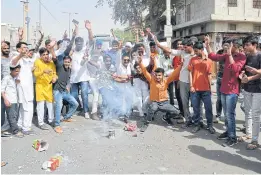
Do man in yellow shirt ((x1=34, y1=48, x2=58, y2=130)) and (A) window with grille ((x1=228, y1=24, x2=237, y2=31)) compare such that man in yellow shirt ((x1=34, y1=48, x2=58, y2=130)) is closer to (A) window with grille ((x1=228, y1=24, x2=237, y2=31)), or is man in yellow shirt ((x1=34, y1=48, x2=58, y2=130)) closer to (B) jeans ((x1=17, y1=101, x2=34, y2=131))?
(B) jeans ((x1=17, y1=101, x2=34, y2=131))

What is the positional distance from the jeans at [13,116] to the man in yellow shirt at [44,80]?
1.70ft

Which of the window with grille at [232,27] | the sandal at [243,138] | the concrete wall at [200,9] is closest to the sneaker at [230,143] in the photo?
the sandal at [243,138]

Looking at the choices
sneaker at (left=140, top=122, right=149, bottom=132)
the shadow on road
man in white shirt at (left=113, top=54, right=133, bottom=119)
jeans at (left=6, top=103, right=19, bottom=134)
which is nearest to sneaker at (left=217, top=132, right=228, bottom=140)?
the shadow on road

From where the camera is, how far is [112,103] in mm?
6742

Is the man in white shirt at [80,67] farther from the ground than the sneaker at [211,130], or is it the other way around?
the man in white shirt at [80,67]

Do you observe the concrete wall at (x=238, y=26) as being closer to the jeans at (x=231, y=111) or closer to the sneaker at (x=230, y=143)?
the jeans at (x=231, y=111)

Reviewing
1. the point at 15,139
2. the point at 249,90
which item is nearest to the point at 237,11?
the point at 249,90

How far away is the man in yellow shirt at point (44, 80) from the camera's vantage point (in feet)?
18.9

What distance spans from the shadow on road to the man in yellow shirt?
293 centimetres

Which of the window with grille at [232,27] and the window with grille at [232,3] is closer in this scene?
the window with grille at [232,27]

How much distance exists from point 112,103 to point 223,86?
265 centimetres

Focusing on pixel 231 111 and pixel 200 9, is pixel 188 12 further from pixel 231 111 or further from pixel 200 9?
pixel 231 111

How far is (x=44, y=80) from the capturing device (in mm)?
5809

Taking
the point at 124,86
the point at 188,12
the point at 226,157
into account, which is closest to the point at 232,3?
the point at 188,12
